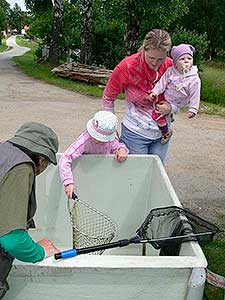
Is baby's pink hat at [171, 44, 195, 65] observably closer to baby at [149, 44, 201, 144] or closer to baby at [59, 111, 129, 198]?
baby at [149, 44, 201, 144]

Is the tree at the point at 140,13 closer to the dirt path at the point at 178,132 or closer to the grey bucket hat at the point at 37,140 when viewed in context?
the dirt path at the point at 178,132

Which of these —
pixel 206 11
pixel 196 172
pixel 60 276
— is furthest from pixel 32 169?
pixel 206 11

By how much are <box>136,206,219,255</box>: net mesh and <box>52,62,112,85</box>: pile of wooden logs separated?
376 inches

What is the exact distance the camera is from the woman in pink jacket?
3.05 meters

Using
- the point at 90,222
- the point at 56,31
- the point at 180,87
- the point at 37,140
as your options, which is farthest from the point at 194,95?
the point at 56,31

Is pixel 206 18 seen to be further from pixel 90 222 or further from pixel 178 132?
pixel 90 222

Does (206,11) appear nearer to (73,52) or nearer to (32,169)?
(73,52)

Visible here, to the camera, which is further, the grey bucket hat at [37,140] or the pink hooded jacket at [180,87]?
the pink hooded jacket at [180,87]

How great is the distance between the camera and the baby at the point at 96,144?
2947mm

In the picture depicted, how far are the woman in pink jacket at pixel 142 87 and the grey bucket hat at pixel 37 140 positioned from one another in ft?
4.45

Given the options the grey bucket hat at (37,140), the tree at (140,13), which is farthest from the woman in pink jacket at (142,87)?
the tree at (140,13)

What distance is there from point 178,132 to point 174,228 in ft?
18.1

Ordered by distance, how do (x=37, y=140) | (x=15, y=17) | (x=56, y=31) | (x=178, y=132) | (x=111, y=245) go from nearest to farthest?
1. (x=37, y=140)
2. (x=111, y=245)
3. (x=178, y=132)
4. (x=56, y=31)
5. (x=15, y=17)

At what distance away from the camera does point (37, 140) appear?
73.7 inches
